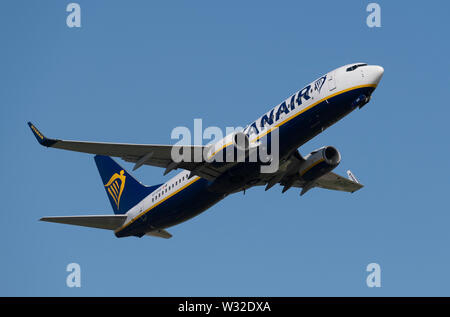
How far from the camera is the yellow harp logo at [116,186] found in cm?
5123

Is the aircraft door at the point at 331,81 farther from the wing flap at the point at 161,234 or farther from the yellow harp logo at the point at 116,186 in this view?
the yellow harp logo at the point at 116,186

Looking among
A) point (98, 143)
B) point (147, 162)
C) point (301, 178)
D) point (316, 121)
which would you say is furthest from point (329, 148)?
point (98, 143)

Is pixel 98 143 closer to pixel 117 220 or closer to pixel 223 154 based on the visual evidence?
pixel 223 154

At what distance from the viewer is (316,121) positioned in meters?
39.9

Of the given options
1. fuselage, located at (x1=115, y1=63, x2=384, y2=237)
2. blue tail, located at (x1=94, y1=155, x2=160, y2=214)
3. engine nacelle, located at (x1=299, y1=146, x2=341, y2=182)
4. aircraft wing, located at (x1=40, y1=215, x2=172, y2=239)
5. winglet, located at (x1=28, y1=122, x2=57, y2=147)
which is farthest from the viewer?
blue tail, located at (x1=94, y1=155, x2=160, y2=214)

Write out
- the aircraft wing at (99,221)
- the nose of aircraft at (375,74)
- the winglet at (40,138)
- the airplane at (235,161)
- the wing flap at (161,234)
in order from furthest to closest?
the wing flap at (161,234) < the aircraft wing at (99,221) < the airplane at (235,161) < the nose of aircraft at (375,74) < the winglet at (40,138)

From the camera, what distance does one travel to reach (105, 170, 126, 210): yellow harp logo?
51.2 metres

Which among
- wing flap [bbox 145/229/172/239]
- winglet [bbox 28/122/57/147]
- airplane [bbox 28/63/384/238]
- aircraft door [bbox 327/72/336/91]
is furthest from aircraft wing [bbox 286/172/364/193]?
winglet [bbox 28/122/57/147]

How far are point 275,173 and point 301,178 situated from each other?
219cm

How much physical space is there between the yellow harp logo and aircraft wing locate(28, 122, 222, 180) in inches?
363

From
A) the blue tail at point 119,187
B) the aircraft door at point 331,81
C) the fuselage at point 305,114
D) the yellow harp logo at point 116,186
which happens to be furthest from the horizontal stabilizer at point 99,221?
the aircraft door at point 331,81

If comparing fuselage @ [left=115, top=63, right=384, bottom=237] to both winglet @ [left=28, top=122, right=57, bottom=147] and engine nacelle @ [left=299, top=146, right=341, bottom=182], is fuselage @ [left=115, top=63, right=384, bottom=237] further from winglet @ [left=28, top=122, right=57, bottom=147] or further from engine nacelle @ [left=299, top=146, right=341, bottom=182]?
winglet @ [left=28, top=122, right=57, bottom=147]

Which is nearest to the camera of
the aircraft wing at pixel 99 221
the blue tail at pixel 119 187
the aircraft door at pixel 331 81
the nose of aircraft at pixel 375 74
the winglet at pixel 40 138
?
the winglet at pixel 40 138

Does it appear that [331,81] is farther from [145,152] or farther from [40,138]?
[40,138]
